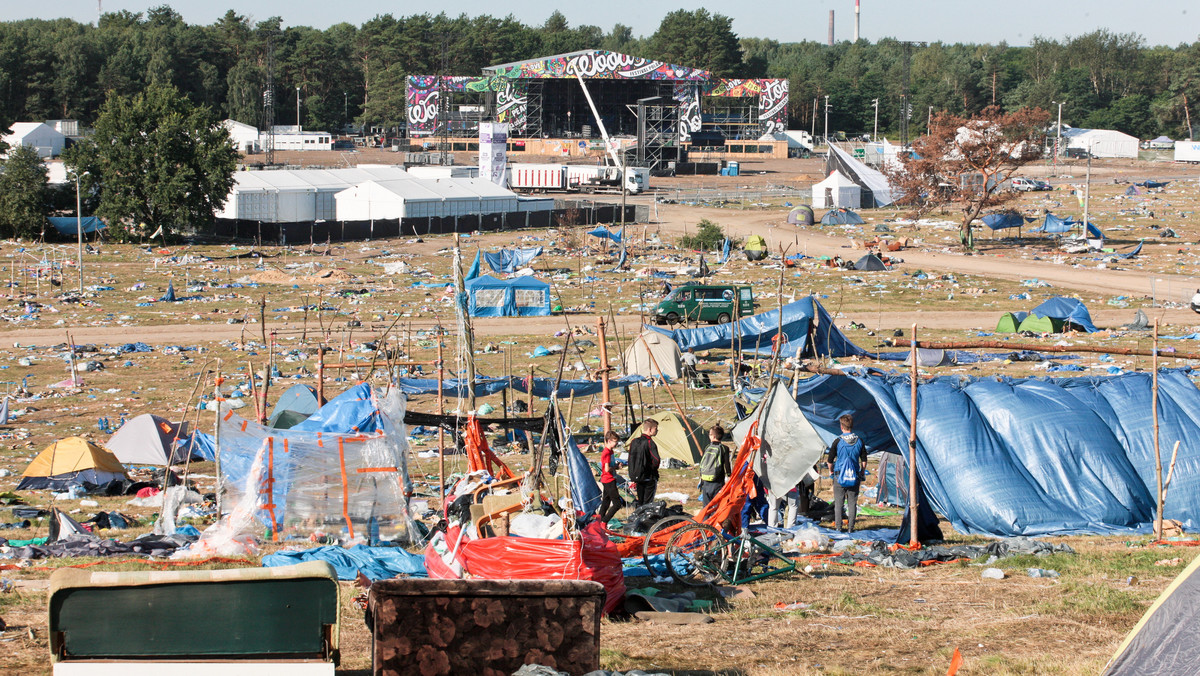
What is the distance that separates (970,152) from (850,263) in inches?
305

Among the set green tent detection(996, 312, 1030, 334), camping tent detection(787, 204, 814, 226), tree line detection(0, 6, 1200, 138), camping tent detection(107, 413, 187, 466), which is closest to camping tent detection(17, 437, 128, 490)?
camping tent detection(107, 413, 187, 466)

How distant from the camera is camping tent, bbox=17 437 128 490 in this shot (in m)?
15.3

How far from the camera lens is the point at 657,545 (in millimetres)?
9633

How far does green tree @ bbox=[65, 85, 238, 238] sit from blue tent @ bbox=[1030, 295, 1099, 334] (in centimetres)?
3234

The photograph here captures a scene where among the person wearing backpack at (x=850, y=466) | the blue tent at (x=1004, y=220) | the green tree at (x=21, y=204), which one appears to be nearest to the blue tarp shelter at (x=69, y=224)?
the green tree at (x=21, y=204)

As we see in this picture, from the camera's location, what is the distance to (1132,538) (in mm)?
11453

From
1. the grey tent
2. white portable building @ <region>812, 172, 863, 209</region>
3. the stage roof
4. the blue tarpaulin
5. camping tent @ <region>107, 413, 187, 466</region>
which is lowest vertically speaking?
camping tent @ <region>107, 413, 187, 466</region>

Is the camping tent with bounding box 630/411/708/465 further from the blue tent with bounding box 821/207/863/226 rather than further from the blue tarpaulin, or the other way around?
the blue tent with bounding box 821/207/863/226

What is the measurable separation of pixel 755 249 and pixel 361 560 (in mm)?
31793

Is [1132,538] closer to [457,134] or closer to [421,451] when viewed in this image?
[421,451]

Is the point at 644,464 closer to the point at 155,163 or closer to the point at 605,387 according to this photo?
the point at 605,387

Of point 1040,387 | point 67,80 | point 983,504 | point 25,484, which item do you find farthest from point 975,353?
point 67,80

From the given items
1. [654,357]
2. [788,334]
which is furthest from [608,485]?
[788,334]

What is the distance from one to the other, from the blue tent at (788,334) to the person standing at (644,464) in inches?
410
